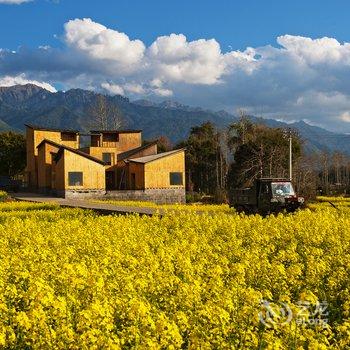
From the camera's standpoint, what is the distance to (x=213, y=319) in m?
6.14

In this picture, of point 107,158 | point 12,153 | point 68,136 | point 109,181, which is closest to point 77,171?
point 109,181

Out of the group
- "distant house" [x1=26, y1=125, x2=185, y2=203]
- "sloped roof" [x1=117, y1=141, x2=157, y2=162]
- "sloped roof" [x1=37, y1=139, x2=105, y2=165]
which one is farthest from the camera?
"sloped roof" [x1=117, y1=141, x2=157, y2=162]

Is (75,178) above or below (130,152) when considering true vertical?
below

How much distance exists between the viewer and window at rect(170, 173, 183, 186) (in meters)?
52.6

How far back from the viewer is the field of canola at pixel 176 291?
5.88 m

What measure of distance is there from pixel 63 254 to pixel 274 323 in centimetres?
661

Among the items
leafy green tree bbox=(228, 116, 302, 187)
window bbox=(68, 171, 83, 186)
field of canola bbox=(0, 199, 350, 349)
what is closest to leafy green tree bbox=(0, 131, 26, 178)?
window bbox=(68, 171, 83, 186)

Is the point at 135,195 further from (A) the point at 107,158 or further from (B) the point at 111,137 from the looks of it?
(B) the point at 111,137

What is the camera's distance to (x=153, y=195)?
51.0 metres

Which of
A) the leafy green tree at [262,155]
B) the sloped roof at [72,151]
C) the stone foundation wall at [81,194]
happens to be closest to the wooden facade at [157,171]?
the sloped roof at [72,151]

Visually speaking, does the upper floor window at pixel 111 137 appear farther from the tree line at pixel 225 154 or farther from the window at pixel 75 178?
the tree line at pixel 225 154

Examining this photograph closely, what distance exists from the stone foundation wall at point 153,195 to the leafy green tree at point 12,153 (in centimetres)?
2926

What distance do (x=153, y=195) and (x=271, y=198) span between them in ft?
86.1

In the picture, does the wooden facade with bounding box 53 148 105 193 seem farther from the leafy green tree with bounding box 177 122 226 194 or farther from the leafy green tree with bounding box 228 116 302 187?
the leafy green tree with bounding box 177 122 226 194
